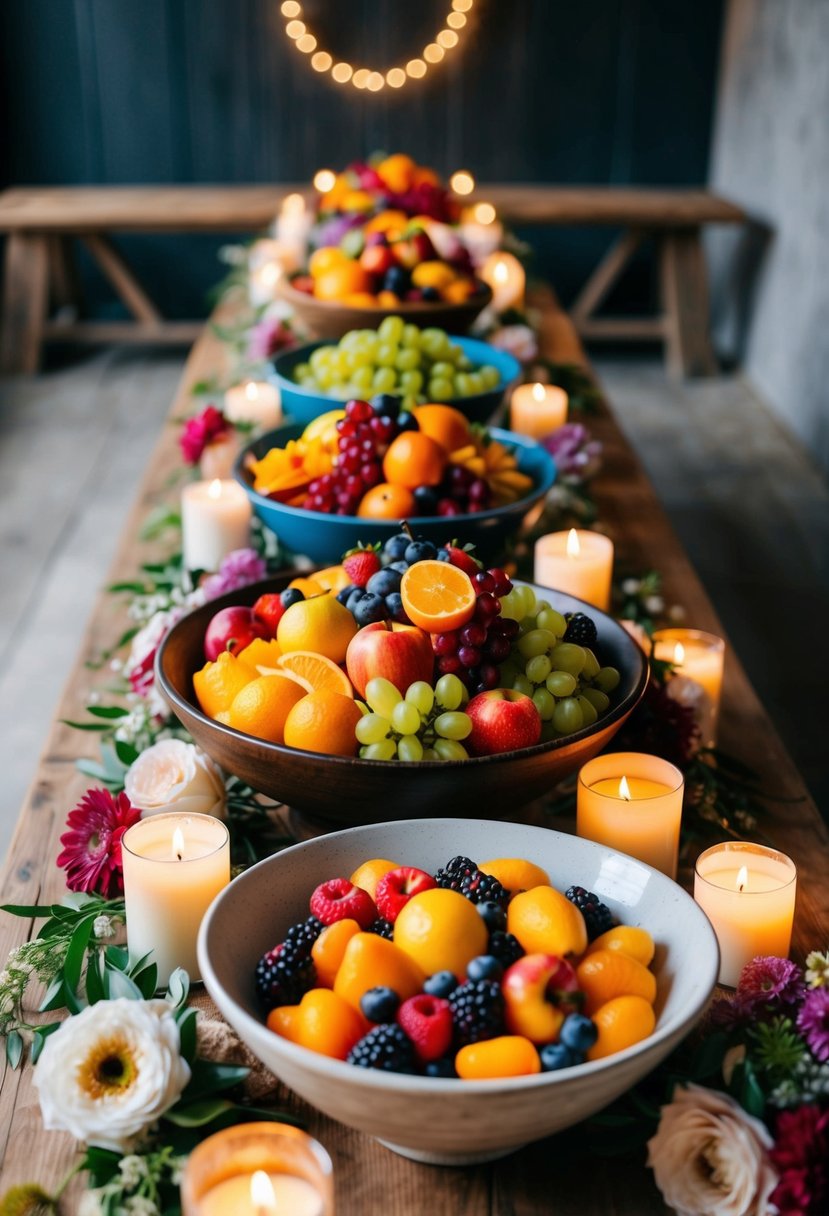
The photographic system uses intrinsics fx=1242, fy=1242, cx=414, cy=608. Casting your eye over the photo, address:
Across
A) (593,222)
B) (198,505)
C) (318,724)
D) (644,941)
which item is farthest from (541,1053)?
(593,222)

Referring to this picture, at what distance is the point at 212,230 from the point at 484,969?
14.6 ft

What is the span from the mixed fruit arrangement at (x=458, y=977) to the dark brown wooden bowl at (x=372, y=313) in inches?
60.7

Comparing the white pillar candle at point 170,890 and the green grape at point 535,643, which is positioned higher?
the green grape at point 535,643

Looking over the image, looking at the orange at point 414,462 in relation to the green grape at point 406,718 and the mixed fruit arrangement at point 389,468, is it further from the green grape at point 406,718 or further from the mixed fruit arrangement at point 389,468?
the green grape at point 406,718

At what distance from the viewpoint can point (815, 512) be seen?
3.87 meters

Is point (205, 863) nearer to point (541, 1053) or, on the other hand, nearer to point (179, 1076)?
point (179, 1076)

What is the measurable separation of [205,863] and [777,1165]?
46cm

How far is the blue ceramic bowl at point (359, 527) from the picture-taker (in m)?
1.47

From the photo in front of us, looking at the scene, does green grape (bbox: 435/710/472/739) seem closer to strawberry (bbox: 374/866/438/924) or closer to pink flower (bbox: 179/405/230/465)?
strawberry (bbox: 374/866/438/924)

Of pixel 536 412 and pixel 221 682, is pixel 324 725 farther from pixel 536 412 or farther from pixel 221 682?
pixel 536 412

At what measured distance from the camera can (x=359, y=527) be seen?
4.88 ft

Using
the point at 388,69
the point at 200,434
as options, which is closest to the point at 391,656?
the point at 200,434

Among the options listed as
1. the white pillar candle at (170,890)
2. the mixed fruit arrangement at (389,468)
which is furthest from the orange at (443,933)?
the mixed fruit arrangement at (389,468)

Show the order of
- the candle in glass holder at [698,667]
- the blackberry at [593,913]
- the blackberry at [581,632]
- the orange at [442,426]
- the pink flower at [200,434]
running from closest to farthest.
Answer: the blackberry at [593,913], the blackberry at [581,632], the candle in glass holder at [698,667], the orange at [442,426], the pink flower at [200,434]
